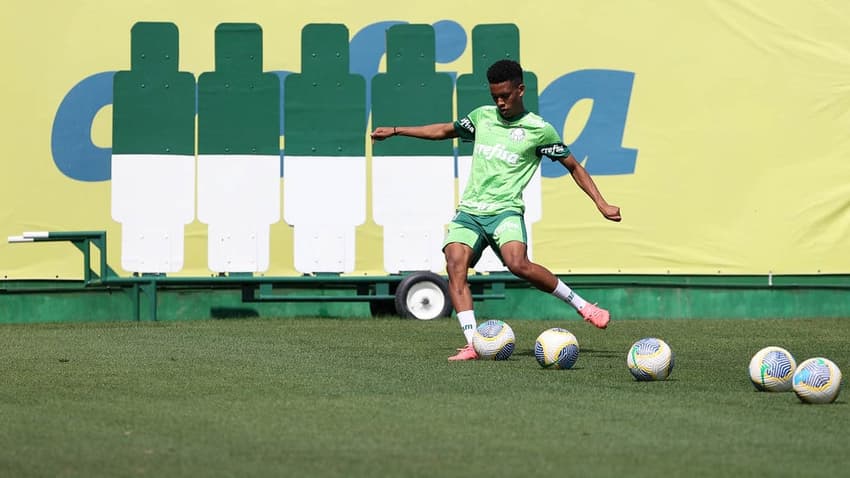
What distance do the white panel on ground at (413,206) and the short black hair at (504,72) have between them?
534cm

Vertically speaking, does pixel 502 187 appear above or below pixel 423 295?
above

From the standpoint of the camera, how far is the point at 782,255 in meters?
17.1

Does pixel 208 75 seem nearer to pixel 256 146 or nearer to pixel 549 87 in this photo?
pixel 256 146

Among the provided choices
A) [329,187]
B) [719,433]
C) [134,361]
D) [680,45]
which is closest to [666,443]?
[719,433]

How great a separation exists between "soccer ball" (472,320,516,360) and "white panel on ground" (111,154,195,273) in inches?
253

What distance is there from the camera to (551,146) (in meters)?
11.3

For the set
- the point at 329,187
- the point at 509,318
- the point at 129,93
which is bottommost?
the point at 509,318

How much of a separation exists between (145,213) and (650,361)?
8.46m

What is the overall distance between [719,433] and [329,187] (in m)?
9.90

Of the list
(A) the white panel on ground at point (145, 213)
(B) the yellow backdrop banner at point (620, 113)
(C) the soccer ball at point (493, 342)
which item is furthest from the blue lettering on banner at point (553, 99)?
(C) the soccer ball at point (493, 342)

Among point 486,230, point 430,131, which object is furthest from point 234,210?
point 486,230

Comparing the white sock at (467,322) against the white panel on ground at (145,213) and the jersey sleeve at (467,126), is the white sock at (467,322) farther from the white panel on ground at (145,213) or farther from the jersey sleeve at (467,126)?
the white panel on ground at (145,213)

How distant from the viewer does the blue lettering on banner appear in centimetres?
1666

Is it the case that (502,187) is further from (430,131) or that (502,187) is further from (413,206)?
(413,206)
